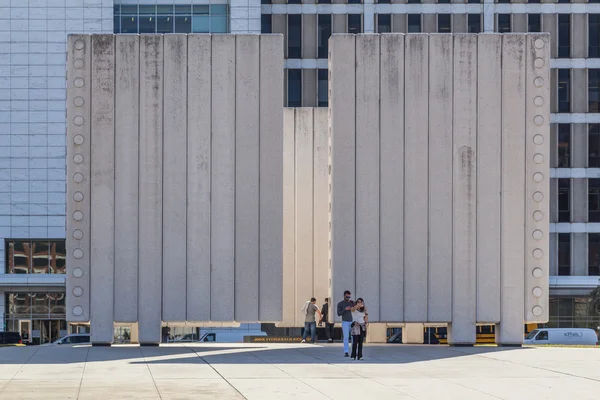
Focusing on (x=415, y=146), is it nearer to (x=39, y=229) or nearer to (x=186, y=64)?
(x=186, y=64)

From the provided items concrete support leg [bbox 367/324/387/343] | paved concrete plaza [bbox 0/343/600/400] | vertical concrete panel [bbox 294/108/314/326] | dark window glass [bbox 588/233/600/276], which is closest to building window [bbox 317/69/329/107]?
dark window glass [bbox 588/233/600/276]

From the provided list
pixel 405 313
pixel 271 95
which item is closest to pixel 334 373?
pixel 405 313

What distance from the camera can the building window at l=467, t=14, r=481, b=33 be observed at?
254ft

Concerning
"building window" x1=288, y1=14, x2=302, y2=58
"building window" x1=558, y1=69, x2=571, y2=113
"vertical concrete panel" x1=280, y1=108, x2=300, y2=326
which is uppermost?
"building window" x1=288, y1=14, x2=302, y2=58

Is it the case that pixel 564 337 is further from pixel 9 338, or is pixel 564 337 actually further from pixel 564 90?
pixel 9 338

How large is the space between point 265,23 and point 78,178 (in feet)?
152

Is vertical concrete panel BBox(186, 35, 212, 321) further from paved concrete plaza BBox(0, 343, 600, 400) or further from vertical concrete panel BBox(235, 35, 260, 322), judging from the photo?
paved concrete plaza BBox(0, 343, 600, 400)

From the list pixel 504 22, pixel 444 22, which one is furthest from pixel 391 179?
pixel 504 22

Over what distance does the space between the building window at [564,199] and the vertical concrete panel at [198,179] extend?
4658cm

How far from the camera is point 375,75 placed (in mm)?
33312

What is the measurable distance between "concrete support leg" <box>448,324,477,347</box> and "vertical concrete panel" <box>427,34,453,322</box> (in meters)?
0.35

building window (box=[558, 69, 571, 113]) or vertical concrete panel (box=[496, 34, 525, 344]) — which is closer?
vertical concrete panel (box=[496, 34, 525, 344])

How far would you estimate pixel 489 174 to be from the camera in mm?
33312

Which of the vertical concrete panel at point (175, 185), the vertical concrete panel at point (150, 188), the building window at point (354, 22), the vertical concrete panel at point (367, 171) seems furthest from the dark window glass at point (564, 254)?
the vertical concrete panel at point (150, 188)
